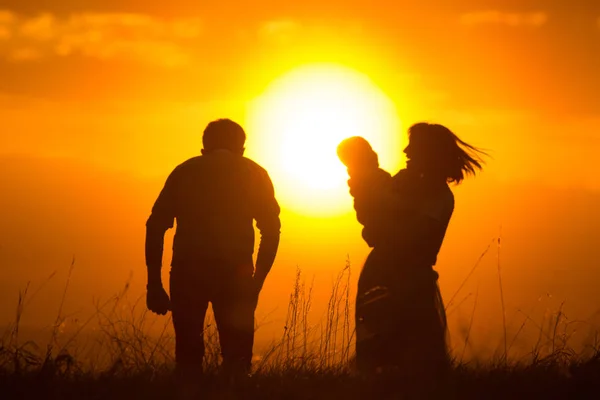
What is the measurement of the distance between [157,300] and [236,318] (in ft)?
1.85

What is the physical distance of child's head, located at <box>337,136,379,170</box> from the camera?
7.06 m

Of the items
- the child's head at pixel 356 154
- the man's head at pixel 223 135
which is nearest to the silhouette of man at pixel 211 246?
the man's head at pixel 223 135

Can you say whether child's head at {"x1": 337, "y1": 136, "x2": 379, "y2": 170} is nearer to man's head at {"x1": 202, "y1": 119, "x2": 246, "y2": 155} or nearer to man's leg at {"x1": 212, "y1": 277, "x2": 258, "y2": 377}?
man's head at {"x1": 202, "y1": 119, "x2": 246, "y2": 155}

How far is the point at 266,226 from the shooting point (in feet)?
25.3

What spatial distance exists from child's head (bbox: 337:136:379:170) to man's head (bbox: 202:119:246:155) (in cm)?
85

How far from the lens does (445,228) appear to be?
22.9ft

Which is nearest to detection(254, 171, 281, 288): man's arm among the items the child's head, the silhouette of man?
the silhouette of man

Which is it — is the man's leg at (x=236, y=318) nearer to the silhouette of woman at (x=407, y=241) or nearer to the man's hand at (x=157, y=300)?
the man's hand at (x=157, y=300)

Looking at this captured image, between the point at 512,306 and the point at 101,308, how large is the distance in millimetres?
2822

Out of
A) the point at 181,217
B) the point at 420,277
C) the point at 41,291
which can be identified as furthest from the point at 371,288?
the point at 41,291

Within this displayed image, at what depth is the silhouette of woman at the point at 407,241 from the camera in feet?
22.8

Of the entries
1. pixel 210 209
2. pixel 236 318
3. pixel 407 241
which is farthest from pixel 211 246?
pixel 407 241

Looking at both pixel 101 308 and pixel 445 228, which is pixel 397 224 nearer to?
pixel 445 228

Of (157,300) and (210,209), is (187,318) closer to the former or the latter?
(157,300)
